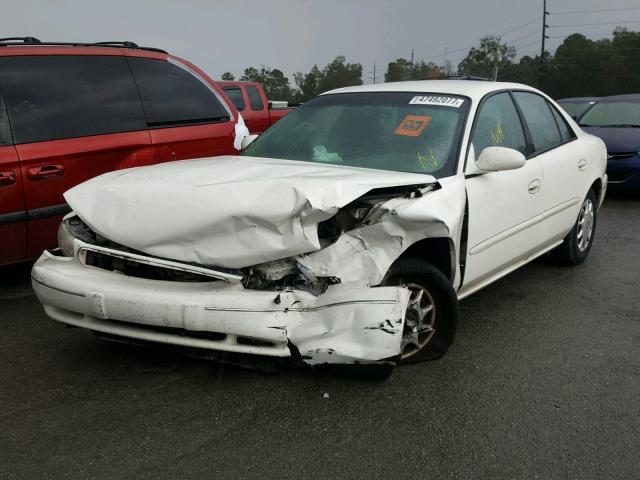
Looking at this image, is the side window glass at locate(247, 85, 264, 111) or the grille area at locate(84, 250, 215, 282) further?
the side window glass at locate(247, 85, 264, 111)

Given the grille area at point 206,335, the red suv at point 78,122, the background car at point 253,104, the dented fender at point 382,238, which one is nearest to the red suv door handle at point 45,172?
the red suv at point 78,122

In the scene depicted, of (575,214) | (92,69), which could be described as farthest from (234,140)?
(575,214)

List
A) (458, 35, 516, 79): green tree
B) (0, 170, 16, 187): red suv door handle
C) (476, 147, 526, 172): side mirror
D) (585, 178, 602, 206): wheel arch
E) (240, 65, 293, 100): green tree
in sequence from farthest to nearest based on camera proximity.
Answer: (458, 35, 516, 79): green tree < (240, 65, 293, 100): green tree < (585, 178, 602, 206): wheel arch < (0, 170, 16, 187): red suv door handle < (476, 147, 526, 172): side mirror

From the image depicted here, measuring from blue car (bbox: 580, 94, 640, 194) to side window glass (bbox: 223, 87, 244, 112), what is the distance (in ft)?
19.1

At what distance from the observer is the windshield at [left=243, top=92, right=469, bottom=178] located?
3.55 metres

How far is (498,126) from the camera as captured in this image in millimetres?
4035

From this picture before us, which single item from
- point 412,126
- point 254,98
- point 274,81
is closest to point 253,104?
point 254,98

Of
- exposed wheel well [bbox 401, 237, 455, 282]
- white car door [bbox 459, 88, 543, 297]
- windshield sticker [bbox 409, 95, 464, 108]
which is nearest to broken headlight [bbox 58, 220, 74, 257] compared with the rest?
exposed wheel well [bbox 401, 237, 455, 282]

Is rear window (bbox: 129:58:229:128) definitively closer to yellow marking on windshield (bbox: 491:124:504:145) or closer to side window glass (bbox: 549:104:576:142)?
yellow marking on windshield (bbox: 491:124:504:145)

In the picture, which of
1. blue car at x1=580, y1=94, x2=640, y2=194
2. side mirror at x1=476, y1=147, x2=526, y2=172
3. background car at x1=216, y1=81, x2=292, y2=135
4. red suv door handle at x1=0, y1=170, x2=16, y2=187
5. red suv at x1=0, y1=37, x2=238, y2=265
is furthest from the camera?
background car at x1=216, y1=81, x2=292, y2=135

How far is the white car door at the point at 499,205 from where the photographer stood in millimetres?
3473

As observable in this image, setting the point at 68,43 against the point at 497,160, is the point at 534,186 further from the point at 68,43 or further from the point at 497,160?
the point at 68,43

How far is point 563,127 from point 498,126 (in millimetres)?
1210

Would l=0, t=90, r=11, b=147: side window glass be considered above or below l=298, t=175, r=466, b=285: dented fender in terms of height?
above
